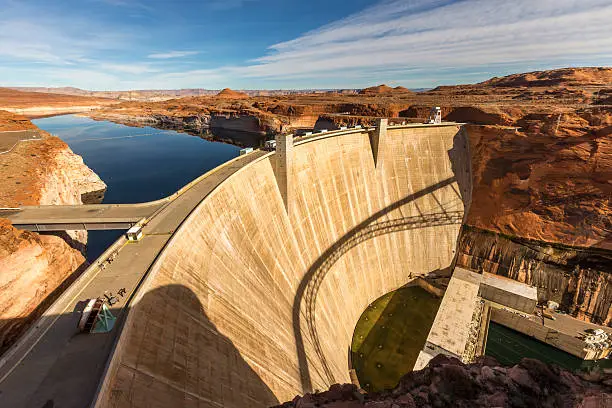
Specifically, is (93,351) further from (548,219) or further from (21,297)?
(548,219)

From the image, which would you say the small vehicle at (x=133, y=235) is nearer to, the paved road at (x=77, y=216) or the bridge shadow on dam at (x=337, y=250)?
the paved road at (x=77, y=216)

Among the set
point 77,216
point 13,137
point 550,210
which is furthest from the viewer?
point 13,137

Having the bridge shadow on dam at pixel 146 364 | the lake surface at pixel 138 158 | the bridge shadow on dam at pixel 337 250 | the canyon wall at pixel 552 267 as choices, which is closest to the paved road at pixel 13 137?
the lake surface at pixel 138 158

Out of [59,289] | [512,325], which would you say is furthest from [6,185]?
[512,325]

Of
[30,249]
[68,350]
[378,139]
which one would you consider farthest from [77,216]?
[378,139]

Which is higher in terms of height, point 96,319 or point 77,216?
point 77,216

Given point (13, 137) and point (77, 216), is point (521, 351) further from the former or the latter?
point (13, 137)

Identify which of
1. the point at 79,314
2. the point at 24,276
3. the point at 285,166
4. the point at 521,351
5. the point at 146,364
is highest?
the point at 285,166
